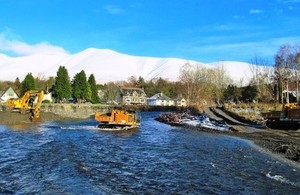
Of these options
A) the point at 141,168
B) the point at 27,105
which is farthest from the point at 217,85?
the point at 141,168

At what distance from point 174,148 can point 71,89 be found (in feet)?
265

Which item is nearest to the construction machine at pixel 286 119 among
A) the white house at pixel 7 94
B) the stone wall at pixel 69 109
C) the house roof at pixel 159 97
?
the stone wall at pixel 69 109

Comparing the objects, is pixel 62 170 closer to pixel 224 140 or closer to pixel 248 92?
pixel 224 140

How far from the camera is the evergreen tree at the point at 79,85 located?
342 ft

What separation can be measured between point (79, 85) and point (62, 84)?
5.85 meters

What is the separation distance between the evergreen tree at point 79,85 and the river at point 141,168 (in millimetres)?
74134

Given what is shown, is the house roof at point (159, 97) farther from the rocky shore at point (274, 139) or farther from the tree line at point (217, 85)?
the rocky shore at point (274, 139)

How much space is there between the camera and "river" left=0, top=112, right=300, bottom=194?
1545 centimetres

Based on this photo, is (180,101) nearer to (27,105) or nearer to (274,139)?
(27,105)

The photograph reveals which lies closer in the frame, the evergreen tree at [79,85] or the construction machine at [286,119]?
the construction machine at [286,119]

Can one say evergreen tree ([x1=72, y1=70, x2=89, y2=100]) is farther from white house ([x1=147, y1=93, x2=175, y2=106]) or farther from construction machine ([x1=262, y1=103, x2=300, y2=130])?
Result: construction machine ([x1=262, y1=103, x2=300, y2=130])

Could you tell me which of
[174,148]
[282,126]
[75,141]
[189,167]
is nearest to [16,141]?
[75,141]

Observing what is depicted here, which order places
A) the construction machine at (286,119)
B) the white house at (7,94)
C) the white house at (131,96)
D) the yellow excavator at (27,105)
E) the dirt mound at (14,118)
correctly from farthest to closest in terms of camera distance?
the white house at (131,96), the white house at (7,94), the yellow excavator at (27,105), the dirt mound at (14,118), the construction machine at (286,119)

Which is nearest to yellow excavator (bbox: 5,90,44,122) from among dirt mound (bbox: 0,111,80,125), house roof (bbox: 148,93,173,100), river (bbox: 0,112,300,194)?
dirt mound (bbox: 0,111,80,125)
